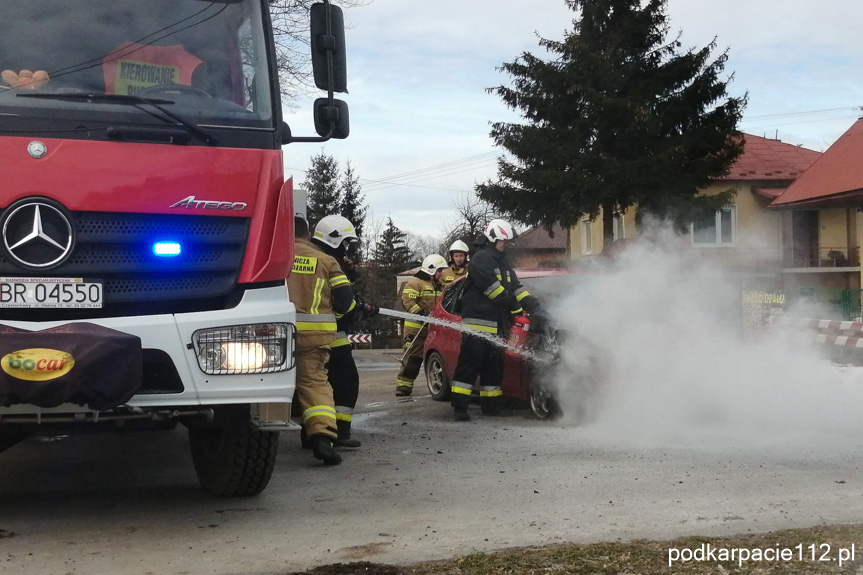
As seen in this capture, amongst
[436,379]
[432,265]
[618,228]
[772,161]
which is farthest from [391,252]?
[436,379]

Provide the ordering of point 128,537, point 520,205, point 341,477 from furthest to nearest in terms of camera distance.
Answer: point 520,205, point 341,477, point 128,537

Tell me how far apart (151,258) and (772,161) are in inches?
1418

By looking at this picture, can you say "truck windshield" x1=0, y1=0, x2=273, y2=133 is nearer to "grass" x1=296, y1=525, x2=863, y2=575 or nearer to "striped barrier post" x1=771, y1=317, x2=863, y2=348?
"grass" x1=296, y1=525, x2=863, y2=575

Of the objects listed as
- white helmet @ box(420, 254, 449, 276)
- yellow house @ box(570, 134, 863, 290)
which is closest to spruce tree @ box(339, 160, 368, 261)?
yellow house @ box(570, 134, 863, 290)

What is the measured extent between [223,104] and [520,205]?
23.4m

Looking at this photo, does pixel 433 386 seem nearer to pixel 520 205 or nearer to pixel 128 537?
pixel 128 537

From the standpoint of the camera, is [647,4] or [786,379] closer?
[786,379]

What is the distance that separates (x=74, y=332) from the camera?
4.71 meters

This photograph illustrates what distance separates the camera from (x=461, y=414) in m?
9.73

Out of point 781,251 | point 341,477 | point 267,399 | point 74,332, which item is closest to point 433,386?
point 341,477

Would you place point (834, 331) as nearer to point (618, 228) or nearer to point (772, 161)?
point (618, 228)

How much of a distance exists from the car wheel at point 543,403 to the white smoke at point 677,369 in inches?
4.5

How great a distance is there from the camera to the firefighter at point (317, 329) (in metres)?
7.25

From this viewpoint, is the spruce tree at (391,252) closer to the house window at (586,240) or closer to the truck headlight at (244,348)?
the house window at (586,240)
